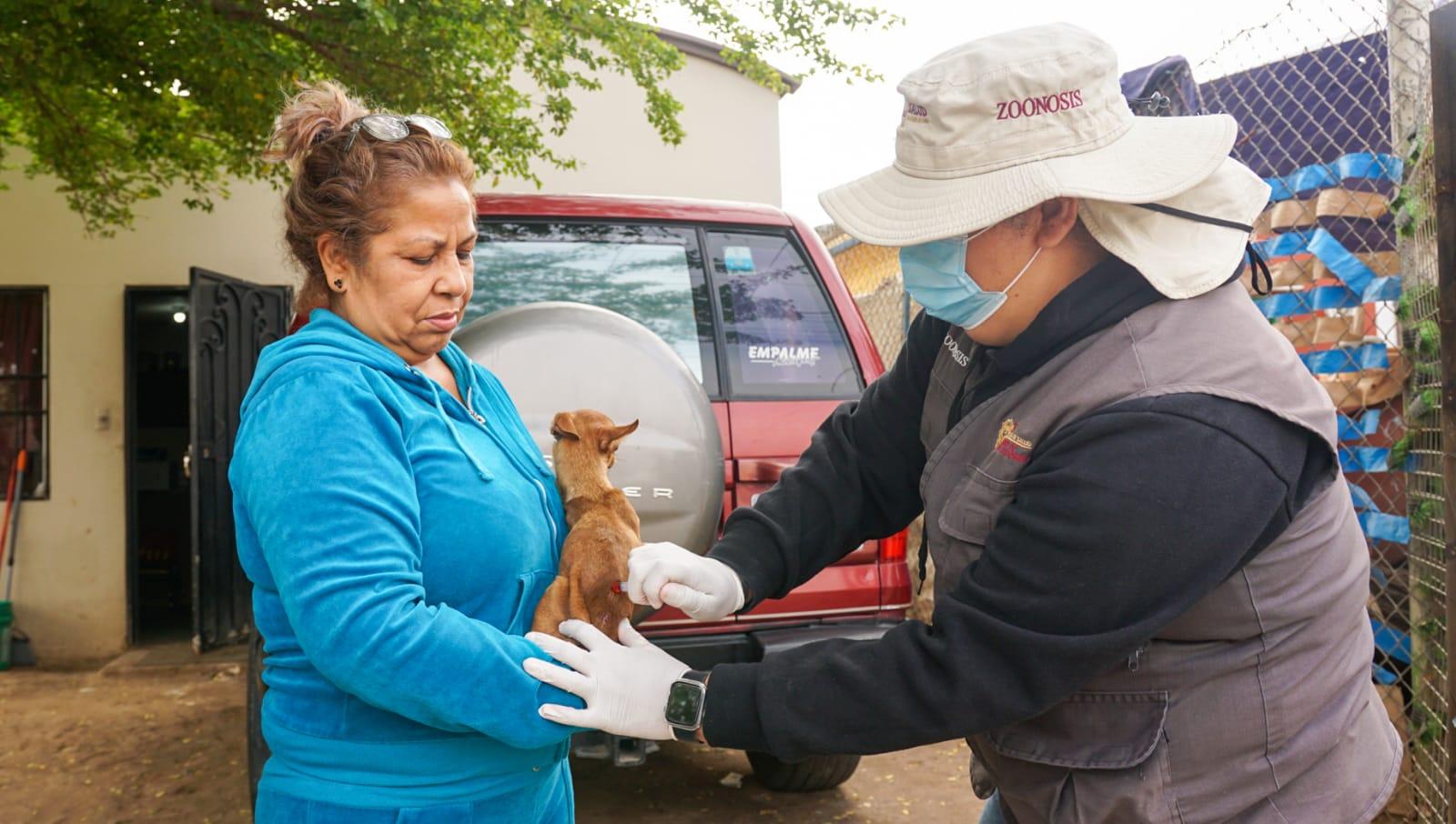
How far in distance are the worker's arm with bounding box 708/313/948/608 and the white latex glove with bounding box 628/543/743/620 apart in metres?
0.12

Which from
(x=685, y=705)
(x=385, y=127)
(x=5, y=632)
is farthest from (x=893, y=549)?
(x=5, y=632)

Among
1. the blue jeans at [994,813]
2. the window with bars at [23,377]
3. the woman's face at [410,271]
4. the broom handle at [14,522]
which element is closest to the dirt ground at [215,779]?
the broom handle at [14,522]

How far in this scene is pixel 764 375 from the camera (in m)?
4.08

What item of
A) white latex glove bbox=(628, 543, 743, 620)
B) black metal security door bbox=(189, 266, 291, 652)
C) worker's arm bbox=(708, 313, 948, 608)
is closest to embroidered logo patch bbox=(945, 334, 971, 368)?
worker's arm bbox=(708, 313, 948, 608)

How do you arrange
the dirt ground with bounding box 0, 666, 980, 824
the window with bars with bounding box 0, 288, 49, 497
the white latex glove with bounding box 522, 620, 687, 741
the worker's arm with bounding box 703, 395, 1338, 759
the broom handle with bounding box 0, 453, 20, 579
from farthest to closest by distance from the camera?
the window with bars with bounding box 0, 288, 49, 497 → the broom handle with bounding box 0, 453, 20, 579 → the dirt ground with bounding box 0, 666, 980, 824 → the white latex glove with bounding box 522, 620, 687, 741 → the worker's arm with bounding box 703, 395, 1338, 759

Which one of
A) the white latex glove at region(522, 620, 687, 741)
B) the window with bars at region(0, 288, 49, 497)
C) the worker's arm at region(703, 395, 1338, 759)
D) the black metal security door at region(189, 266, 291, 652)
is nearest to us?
the worker's arm at region(703, 395, 1338, 759)

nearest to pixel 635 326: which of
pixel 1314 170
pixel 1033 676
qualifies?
pixel 1033 676

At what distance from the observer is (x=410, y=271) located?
1.74 metres

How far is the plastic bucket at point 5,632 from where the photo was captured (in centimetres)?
739

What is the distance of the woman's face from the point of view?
1.73m

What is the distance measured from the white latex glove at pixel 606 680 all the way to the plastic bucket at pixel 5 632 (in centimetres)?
731

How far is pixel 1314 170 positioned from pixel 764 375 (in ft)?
6.88

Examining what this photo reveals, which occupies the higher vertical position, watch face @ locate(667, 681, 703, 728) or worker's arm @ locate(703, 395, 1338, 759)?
worker's arm @ locate(703, 395, 1338, 759)

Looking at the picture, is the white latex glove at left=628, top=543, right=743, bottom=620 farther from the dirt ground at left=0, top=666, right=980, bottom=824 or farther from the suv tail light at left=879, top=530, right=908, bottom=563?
the dirt ground at left=0, top=666, right=980, bottom=824
